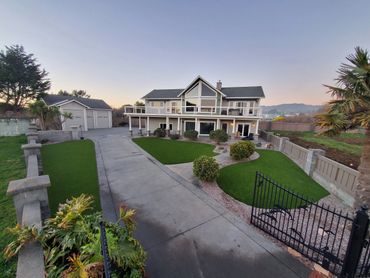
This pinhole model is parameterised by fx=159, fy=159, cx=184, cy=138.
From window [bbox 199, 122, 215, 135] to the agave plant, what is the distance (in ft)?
63.2

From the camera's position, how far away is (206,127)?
69.8ft

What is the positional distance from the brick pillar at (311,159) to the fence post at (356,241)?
278 inches

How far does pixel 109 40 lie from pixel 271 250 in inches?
761

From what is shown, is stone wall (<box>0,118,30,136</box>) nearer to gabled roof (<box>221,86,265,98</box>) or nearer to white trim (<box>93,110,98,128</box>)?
white trim (<box>93,110,98,128</box>)

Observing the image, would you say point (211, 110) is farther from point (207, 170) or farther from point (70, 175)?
point (70, 175)

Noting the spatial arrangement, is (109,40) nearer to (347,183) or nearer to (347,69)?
(347,69)

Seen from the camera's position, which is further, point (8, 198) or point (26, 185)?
point (8, 198)

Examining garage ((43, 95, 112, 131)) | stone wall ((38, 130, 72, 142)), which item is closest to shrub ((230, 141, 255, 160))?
stone wall ((38, 130, 72, 142))

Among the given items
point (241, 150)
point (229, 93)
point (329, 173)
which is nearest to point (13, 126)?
point (241, 150)

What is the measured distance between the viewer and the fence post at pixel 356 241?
2471mm

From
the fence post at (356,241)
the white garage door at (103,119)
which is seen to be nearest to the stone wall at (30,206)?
the fence post at (356,241)

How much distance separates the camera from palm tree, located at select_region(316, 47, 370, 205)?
167 inches

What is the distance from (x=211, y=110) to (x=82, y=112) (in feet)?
65.4

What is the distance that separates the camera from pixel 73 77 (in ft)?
71.5
